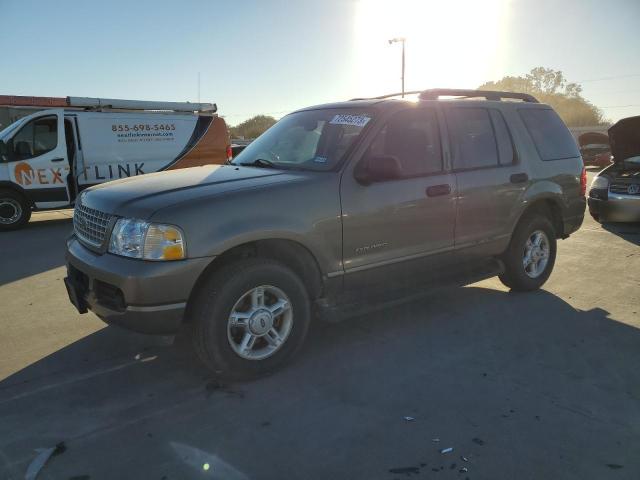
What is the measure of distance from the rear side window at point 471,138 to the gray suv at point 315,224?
2 centimetres

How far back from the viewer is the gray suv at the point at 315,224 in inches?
125

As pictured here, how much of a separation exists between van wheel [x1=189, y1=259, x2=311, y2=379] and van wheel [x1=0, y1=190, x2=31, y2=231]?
8315 millimetres

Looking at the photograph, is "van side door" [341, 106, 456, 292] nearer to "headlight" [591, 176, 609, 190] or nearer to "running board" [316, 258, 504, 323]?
"running board" [316, 258, 504, 323]

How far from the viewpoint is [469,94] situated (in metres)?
5.00

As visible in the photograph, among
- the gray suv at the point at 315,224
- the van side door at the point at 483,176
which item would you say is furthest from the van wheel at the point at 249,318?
the van side door at the point at 483,176

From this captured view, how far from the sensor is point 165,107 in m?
12.5

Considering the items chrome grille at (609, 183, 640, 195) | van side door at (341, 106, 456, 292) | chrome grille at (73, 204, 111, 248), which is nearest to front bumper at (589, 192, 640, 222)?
chrome grille at (609, 183, 640, 195)

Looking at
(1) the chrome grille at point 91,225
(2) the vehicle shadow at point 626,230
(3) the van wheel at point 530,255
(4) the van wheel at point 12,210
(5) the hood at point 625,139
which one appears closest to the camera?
(1) the chrome grille at point 91,225

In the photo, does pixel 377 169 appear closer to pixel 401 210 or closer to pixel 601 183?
pixel 401 210

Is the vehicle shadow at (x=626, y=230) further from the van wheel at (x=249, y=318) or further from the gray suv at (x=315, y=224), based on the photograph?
the van wheel at (x=249, y=318)

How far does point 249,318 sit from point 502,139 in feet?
10.1

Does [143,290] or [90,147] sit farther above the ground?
[90,147]

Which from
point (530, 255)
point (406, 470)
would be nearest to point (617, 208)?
point (530, 255)

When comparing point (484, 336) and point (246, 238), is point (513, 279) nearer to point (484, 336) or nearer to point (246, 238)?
point (484, 336)
